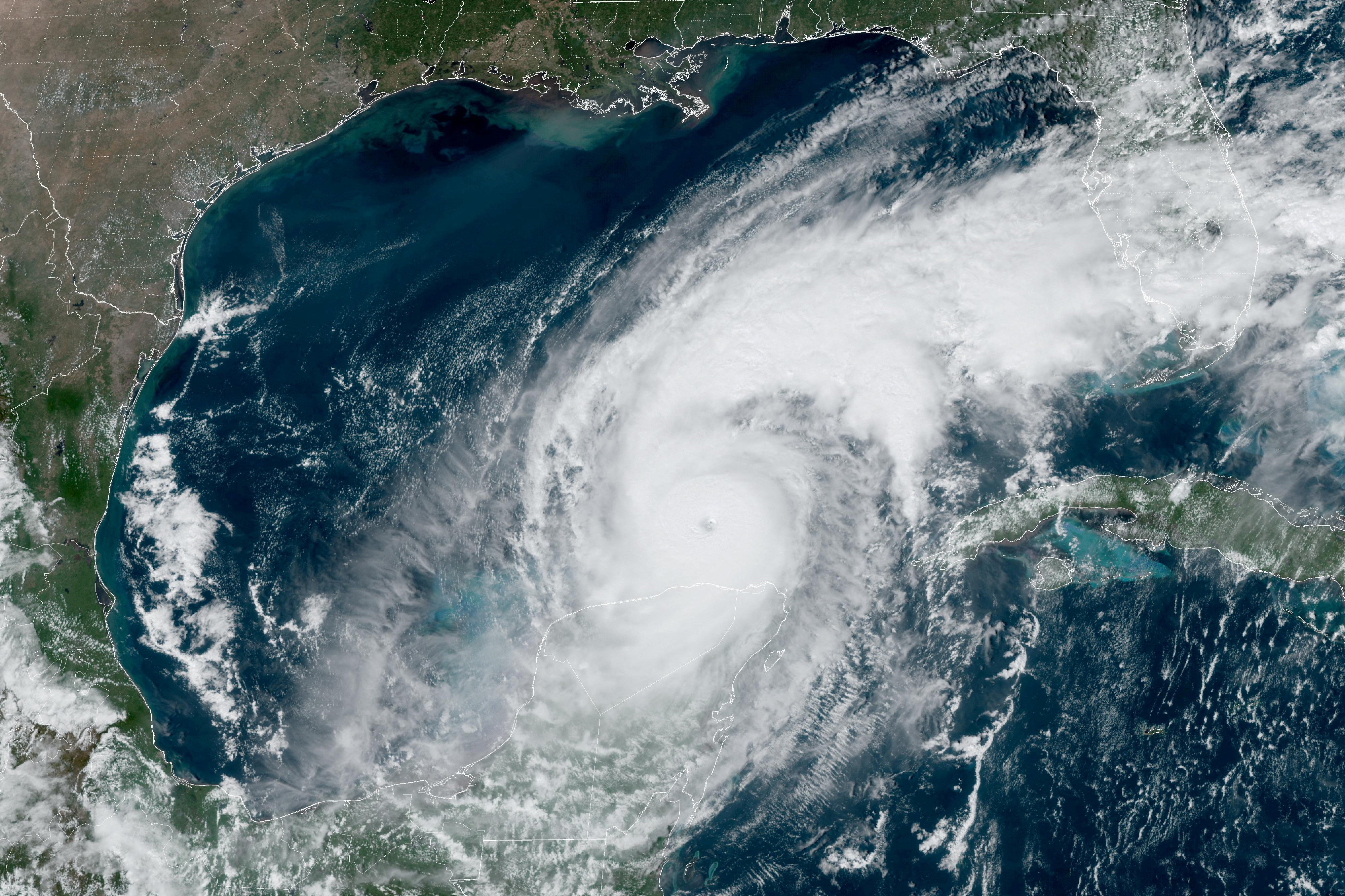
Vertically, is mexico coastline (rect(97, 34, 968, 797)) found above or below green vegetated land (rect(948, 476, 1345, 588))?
above

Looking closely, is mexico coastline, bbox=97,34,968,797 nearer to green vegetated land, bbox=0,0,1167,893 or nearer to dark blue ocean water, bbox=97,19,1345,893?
dark blue ocean water, bbox=97,19,1345,893

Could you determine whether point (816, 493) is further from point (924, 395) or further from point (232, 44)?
point (232, 44)

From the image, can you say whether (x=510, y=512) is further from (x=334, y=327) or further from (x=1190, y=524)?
(x=1190, y=524)

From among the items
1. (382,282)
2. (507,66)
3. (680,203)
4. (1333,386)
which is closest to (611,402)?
(680,203)

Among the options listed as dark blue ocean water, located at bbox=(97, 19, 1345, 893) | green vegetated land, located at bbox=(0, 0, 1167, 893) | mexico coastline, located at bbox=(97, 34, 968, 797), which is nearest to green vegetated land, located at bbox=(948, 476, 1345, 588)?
dark blue ocean water, located at bbox=(97, 19, 1345, 893)

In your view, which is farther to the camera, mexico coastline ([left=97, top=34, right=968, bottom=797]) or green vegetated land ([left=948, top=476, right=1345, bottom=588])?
mexico coastline ([left=97, top=34, right=968, bottom=797])

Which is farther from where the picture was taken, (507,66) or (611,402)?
(507,66)
